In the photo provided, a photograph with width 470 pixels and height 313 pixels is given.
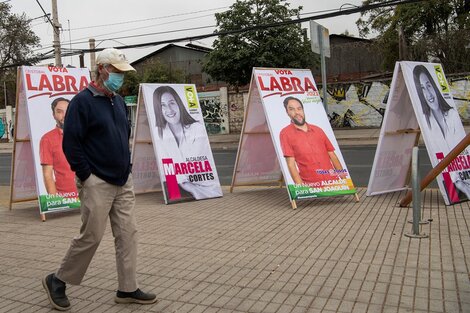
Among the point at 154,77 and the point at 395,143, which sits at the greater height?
the point at 154,77

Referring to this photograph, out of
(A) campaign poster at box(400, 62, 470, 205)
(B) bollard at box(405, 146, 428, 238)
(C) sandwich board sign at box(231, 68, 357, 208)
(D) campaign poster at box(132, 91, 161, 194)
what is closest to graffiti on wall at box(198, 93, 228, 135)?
(D) campaign poster at box(132, 91, 161, 194)

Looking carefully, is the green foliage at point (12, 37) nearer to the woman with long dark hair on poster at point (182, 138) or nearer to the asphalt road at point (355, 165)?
the asphalt road at point (355, 165)

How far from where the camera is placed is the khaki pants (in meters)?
3.67

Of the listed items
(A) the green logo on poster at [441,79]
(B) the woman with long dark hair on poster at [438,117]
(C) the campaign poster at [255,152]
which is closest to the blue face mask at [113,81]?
(C) the campaign poster at [255,152]

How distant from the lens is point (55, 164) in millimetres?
7363

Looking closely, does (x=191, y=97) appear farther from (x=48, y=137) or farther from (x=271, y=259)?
(x=271, y=259)

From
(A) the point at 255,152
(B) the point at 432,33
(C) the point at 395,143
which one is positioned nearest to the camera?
(C) the point at 395,143

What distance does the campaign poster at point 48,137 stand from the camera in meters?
7.27

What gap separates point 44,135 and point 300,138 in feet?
13.3

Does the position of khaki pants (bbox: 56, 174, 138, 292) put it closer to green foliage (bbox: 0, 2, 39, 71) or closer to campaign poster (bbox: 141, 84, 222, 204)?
campaign poster (bbox: 141, 84, 222, 204)

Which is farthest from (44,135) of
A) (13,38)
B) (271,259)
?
(13,38)

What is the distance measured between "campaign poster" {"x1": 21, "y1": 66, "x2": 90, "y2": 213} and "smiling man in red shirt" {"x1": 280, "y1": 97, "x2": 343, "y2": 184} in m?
3.46

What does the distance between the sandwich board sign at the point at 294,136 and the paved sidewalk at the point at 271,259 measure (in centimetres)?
39

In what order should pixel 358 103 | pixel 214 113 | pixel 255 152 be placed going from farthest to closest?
pixel 214 113 < pixel 358 103 < pixel 255 152
